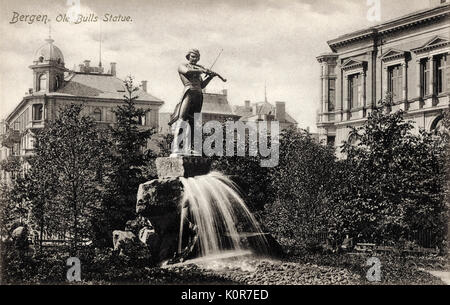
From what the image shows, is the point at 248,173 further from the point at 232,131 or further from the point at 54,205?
the point at 54,205

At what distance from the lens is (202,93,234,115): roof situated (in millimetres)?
64125

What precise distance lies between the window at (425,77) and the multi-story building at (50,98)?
1732cm

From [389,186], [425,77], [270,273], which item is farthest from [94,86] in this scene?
[270,273]

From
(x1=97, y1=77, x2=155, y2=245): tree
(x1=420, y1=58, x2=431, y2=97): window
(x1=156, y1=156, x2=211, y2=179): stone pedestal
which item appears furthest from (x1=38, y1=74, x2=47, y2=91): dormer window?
(x1=420, y1=58, x2=431, y2=97): window

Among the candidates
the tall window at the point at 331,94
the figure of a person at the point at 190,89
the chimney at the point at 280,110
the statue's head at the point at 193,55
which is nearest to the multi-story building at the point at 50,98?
the figure of a person at the point at 190,89

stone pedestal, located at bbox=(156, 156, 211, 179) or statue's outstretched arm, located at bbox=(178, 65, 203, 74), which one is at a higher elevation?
statue's outstretched arm, located at bbox=(178, 65, 203, 74)

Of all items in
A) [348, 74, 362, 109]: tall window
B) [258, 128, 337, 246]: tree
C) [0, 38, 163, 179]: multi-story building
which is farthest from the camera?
[348, 74, 362, 109]: tall window

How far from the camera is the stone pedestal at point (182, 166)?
54.2 ft

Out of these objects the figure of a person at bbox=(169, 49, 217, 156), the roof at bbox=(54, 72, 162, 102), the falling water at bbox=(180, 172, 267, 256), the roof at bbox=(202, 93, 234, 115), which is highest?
the roof at bbox=(202, 93, 234, 115)

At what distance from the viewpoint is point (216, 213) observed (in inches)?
637

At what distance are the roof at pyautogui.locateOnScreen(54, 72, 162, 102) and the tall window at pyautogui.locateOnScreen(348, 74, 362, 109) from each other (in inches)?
642

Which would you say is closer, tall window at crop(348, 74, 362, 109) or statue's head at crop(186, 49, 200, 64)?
statue's head at crop(186, 49, 200, 64)

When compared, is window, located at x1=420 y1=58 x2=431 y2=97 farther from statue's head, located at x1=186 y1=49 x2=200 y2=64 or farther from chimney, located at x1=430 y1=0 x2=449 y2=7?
statue's head, located at x1=186 y1=49 x2=200 y2=64
